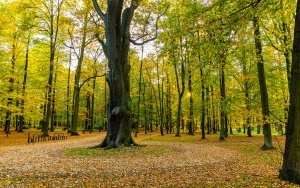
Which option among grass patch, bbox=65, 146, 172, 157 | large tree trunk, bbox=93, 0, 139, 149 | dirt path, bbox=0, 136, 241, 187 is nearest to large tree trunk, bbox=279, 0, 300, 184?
Answer: dirt path, bbox=0, 136, 241, 187

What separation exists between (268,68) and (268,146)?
40.4ft

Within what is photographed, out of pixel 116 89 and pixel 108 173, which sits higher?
pixel 116 89

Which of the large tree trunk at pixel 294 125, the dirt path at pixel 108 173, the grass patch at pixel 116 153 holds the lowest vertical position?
the grass patch at pixel 116 153

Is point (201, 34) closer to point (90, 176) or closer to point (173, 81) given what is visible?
point (90, 176)

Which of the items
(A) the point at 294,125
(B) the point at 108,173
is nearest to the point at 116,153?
(B) the point at 108,173

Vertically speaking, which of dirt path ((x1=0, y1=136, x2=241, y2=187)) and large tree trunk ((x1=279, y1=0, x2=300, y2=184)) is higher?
large tree trunk ((x1=279, y1=0, x2=300, y2=184))

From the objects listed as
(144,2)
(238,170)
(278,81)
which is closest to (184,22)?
(238,170)

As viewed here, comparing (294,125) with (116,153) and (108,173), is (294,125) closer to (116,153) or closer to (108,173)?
(108,173)

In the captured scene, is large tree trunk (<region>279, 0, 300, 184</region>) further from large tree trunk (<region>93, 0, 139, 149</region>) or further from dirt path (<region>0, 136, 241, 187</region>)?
large tree trunk (<region>93, 0, 139, 149</region>)

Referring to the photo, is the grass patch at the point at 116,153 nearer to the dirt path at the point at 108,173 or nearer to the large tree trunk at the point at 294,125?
the dirt path at the point at 108,173

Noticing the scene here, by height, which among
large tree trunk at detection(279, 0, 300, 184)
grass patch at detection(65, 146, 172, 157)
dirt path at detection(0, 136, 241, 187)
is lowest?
grass patch at detection(65, 146, 172, 157)

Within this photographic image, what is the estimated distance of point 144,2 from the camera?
60.7 ft

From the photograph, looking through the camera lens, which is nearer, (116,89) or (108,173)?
(108,173)

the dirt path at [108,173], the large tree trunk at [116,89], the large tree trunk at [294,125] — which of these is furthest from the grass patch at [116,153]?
the large tree trunk at [294,125]
